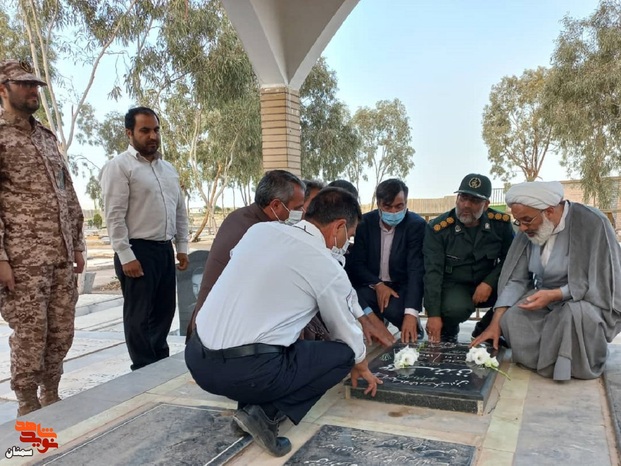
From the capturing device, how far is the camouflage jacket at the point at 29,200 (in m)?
3.01

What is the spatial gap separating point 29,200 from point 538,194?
2.96 metres

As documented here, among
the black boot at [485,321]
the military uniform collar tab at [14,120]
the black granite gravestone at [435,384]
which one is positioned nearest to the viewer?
the black granite gravestone at [435,384]

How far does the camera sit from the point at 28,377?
3033 mm

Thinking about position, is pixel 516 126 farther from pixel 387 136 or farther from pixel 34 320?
pixel 34 320

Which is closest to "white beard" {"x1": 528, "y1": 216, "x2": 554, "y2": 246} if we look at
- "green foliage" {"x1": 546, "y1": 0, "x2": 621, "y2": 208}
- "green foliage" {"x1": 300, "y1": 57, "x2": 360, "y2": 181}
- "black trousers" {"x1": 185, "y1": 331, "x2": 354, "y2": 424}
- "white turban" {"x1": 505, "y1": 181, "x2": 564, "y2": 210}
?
"white turban" {"x1": 505, "y1": 181, "x2": 564, "y2": 210}

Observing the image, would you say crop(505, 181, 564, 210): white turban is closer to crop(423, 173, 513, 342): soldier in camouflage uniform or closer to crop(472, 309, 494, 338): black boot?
crop(423, 173, 513, 342): soldier in camouflage uniform

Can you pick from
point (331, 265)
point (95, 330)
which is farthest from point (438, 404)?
point (95, 330)

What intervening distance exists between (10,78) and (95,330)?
4145 millimetres

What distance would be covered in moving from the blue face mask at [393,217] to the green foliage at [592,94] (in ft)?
44.9

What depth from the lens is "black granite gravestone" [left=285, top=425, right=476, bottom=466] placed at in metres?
2.11

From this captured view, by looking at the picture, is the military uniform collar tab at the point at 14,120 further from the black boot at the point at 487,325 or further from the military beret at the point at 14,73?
the black boot at the point at 487,325

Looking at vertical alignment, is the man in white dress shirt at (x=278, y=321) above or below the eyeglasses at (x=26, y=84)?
below

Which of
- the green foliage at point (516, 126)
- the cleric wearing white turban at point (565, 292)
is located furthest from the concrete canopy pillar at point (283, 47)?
the green foliage at point (516, 126)

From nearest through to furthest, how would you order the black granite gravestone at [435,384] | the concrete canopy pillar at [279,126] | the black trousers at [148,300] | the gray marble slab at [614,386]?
the gray marble slab at [614,386] → the black granite gravestone at [435,384] → the black trousers at [148,300] → the concrete canopy pillar at [279,126]
